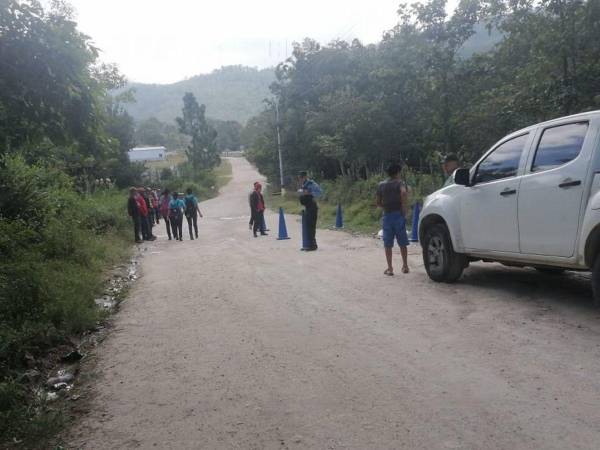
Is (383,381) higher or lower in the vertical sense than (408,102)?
lower

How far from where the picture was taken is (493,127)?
12.0 metres

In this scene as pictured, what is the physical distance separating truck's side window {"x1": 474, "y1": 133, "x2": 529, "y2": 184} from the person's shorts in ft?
5.54

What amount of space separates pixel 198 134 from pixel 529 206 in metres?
72.0

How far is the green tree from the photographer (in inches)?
2891

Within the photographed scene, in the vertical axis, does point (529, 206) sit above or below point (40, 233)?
above

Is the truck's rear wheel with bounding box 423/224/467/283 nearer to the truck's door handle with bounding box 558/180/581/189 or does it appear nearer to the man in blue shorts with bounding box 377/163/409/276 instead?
the man in blue shorts with bounding box 377/163/409/276

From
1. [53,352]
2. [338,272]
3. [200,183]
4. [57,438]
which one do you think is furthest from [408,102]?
[200,183]

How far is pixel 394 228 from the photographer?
8.52 meters

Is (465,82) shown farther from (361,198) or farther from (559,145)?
(361,198)

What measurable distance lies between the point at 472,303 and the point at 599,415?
9.98 ft

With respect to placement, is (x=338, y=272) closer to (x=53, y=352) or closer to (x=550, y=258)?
(x=550, y=258)

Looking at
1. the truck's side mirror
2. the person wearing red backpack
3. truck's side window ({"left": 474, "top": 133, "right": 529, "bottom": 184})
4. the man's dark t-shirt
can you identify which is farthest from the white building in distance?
truck's side window ({"left": 474, "top": 133, "right": 529, "bottom": 184})

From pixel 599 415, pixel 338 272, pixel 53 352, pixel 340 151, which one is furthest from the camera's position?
pixel 340 151

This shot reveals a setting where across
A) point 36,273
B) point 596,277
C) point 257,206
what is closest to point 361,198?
point 257,206
